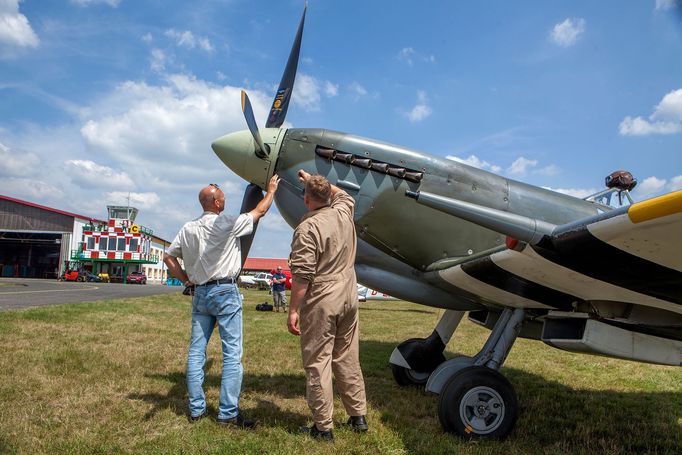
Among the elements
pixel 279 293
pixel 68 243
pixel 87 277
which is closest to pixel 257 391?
pixel 279 293

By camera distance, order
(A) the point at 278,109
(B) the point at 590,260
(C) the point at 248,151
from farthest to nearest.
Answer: (A) the point at 278,109 → (C) the point at 248,151 → (B) the point at 590,260

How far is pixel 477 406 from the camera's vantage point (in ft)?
12.2

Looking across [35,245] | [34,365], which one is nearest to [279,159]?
[34,365]

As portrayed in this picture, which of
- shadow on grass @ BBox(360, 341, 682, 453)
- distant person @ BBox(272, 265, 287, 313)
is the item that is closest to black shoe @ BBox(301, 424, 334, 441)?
shadow on grass @ BBox(360, 341, 682, 453)

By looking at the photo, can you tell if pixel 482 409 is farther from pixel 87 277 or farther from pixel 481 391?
pixel 87 277

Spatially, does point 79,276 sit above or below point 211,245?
below

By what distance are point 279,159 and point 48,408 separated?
289cm

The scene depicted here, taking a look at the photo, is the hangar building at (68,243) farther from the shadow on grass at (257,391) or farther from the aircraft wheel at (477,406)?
the aircraft wheel at (477,406)

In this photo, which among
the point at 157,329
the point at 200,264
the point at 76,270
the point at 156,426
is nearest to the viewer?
the point at 156,426

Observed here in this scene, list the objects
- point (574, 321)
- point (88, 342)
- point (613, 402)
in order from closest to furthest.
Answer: point (574, 321)
point (613, 402)
point (88, 342)

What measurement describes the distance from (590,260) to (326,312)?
65.6 inches

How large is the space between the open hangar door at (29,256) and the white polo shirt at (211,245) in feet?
198

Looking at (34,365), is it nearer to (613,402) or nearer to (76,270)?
(613,402)

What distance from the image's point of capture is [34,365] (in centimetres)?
505
